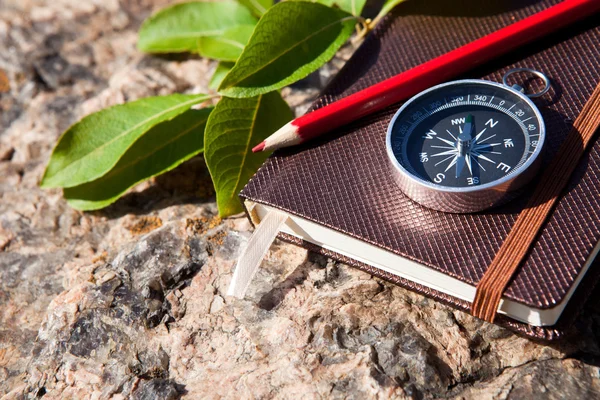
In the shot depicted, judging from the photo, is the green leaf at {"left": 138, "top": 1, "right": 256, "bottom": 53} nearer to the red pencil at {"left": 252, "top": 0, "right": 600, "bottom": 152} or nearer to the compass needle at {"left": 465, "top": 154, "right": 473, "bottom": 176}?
the red pencil at {"left": 252, "top": 0, "right": 600, "bottom": 152}

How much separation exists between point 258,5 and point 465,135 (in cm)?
89

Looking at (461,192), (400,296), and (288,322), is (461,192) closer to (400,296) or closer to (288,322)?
(400,296)

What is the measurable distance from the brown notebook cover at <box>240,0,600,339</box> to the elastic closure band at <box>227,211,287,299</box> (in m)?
0.05

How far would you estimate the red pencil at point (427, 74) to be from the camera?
1.59m

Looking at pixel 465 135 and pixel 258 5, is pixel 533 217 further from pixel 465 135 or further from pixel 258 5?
pixel 258 5

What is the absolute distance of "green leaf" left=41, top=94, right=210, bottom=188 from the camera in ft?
5.94

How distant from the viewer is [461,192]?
1.37m

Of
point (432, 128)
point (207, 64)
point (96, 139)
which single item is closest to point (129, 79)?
point (207, 64)

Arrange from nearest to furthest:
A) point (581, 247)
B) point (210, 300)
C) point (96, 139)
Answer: point (581, 247)
point (210, 300)
point (96, 139)

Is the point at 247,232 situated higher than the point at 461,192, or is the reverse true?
the point at 461,192

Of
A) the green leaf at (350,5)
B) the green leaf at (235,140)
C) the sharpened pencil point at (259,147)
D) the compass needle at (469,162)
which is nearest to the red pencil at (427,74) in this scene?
the sharpened pencil point at (259,147)

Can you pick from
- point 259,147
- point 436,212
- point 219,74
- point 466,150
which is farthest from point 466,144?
point 219,74

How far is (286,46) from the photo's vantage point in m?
1.75

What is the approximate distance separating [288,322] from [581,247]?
596 mm
